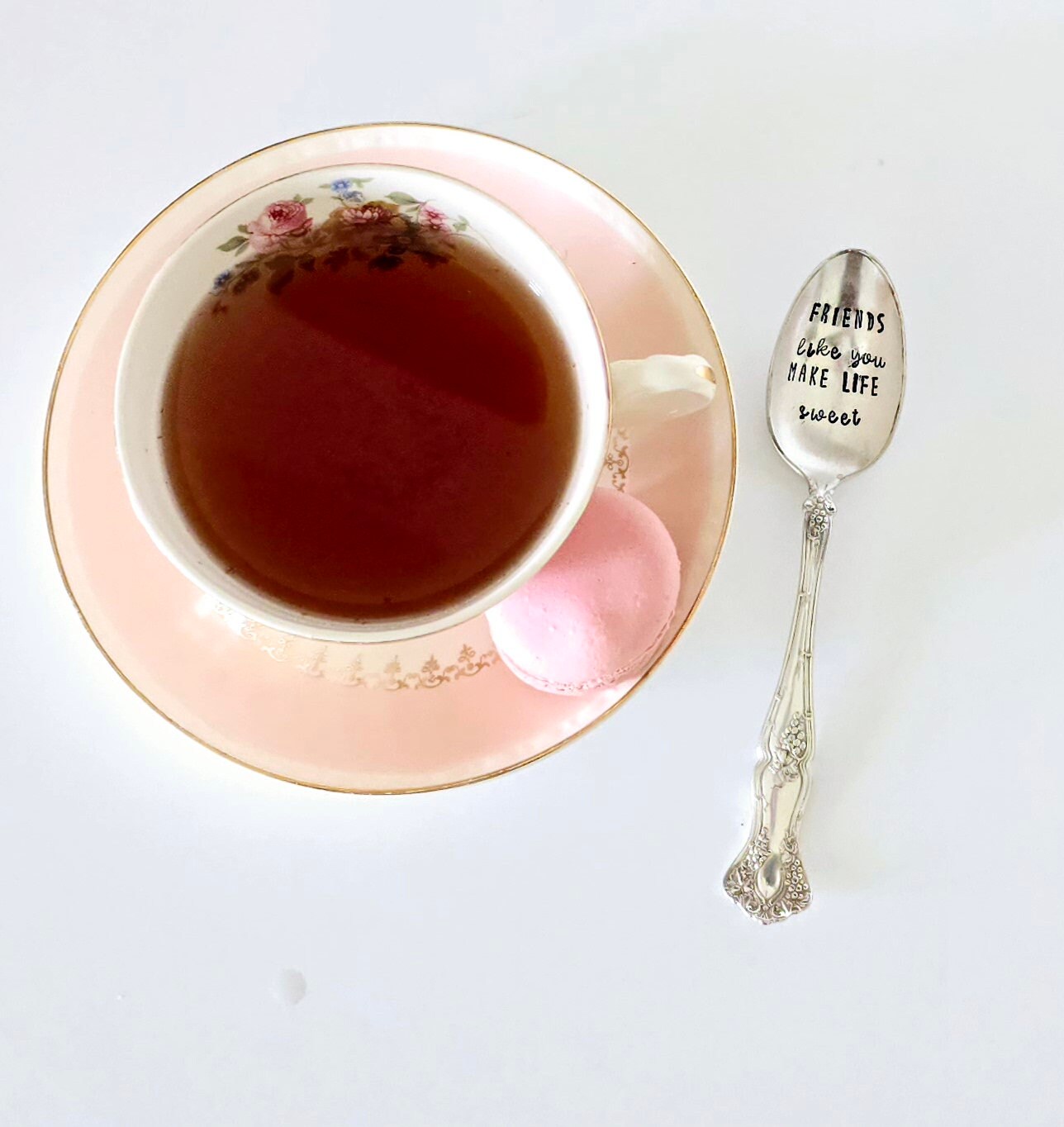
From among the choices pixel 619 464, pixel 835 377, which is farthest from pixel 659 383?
pixel 835 377

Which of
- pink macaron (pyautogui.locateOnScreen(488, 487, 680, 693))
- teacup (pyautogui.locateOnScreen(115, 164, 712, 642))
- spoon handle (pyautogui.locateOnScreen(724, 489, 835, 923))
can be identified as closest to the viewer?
teacup (pyautogui.locateOnScreen(115, 164, 712, 642))

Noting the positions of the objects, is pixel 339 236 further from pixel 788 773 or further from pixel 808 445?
pixel 788 773

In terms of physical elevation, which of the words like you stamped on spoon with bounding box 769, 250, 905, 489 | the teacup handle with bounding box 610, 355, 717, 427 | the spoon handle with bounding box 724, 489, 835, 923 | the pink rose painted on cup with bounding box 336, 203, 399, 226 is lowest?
the spoon handle with bounding box 724, 489, 835, 923

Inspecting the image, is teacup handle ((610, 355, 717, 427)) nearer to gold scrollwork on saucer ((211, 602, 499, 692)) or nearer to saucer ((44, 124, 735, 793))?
saucer ((44, 124, 735, 793))

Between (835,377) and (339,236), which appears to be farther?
(835,377)

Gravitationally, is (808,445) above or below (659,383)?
above

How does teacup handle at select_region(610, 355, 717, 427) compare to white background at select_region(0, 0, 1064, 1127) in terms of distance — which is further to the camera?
white background at select_region(0, 0, 1064, 1127)

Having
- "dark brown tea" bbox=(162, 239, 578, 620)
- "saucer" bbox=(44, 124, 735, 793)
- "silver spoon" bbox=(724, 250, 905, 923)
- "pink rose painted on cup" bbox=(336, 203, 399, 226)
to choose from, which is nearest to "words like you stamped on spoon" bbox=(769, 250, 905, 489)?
"silver spoon" bbox=(724, 250, 905, 923)

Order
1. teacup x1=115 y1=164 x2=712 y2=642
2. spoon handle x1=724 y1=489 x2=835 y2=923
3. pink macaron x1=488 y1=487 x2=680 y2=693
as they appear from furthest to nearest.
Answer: spoon handle x1=724 y1=489 x2=835 y2=923 < pink macaron x1=488 y1=487 x2=680 y2=693 < teacup x1=115 y1=164 x2=712 y2=642
